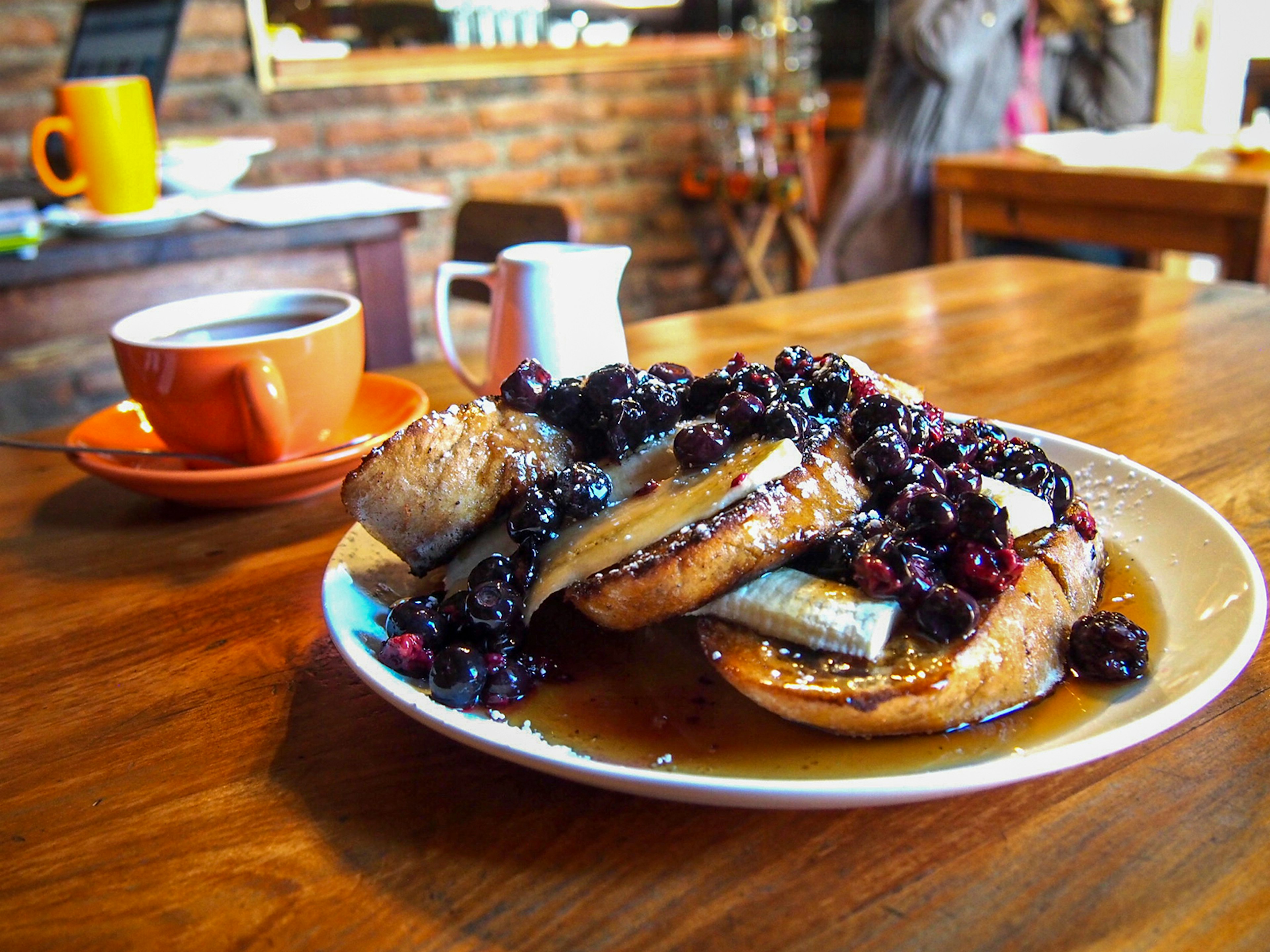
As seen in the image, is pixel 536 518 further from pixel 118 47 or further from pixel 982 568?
pixel 118 47

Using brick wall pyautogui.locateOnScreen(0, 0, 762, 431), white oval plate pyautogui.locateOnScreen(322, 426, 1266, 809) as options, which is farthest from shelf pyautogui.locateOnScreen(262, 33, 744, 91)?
white oval plate pyautogui.locateOnScreen(322, 426, 1266, 809)

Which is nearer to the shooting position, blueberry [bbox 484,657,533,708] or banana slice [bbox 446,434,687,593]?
blueberry [bbox 484,657,533,708]

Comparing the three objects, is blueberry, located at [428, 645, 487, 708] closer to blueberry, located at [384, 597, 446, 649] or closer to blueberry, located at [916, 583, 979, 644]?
blueberry, located at [384, 597, 446, 649]

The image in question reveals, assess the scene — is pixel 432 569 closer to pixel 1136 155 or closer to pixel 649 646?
pixel 649 646

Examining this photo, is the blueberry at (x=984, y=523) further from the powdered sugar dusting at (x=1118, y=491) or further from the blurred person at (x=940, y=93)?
the blurred person at (x=940, y=93)

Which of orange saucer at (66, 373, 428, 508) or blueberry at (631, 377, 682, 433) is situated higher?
blueberry at (631, 377, 682, 433)

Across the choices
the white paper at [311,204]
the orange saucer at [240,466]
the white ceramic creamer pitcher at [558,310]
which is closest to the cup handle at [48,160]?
the white paper at [311,204]
